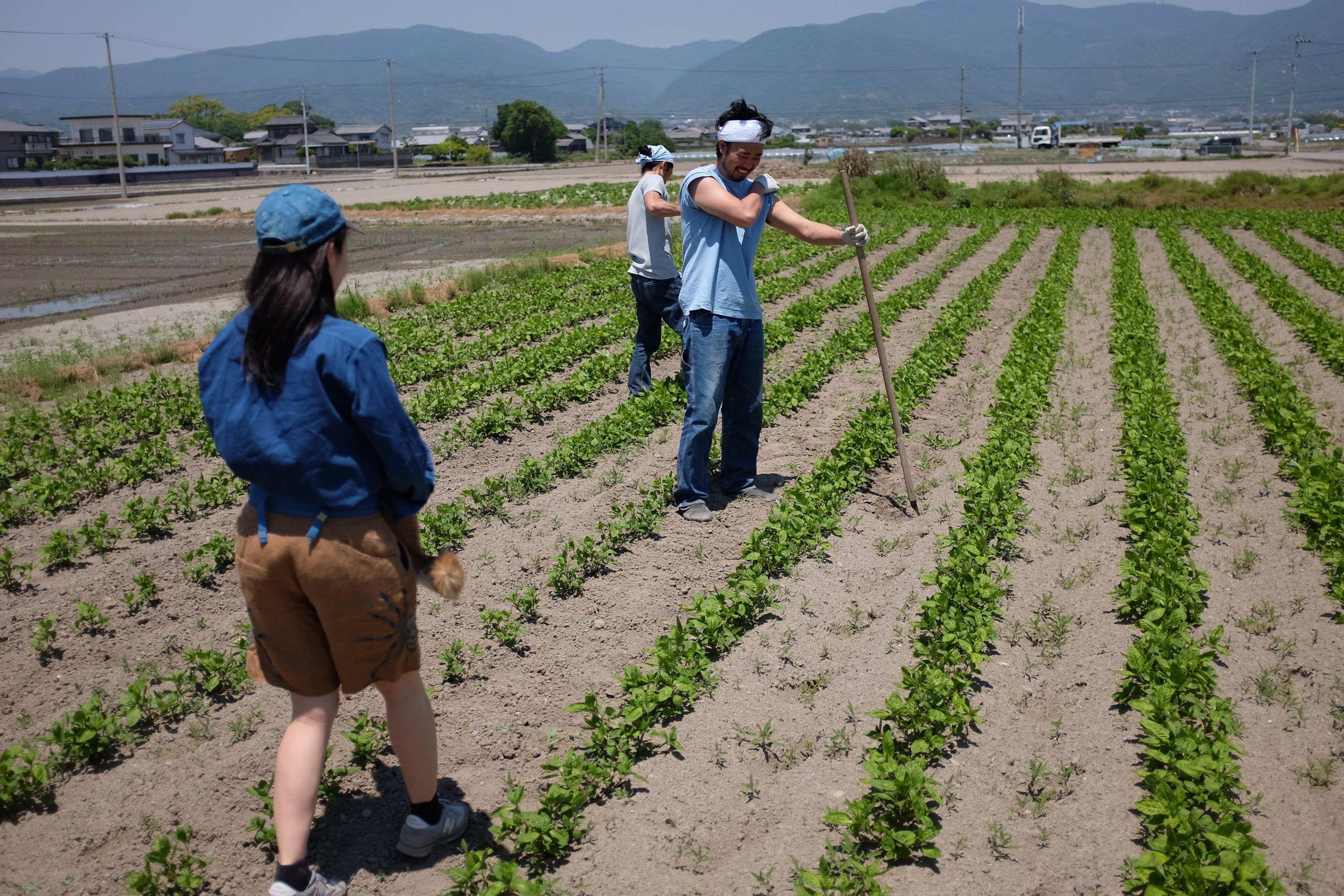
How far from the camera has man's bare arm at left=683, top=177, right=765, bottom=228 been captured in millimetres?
5113

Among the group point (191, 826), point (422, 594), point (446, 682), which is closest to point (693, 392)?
point (422, 594)

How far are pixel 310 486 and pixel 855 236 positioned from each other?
347cm

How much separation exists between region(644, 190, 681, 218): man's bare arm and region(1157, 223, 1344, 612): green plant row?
14.0 feet

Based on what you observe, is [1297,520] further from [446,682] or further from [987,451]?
[446,682]

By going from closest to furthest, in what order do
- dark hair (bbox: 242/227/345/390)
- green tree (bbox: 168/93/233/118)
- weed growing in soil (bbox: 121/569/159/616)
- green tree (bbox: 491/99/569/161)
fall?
dark hair (bbox: 242/227/345/390)
weed growing in soil (bbox: 121/569/159/616)
green tree (bbox: 491/99/569/161)
green tree (bbox: 168/93/233/118)

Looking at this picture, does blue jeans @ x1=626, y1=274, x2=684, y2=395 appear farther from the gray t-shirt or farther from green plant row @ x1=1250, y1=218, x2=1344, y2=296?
green plant row @ x1=1250, y1=218, x2=1344, y2=296

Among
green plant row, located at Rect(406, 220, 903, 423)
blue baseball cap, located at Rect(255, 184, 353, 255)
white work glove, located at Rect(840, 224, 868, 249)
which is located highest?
blue baseball cap, located at Rect(255, 184, 353, 255)

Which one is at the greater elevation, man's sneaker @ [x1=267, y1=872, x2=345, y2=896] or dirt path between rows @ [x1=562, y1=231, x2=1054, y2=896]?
man's sneaker @ [x1=267, y1=872, x2=345, y2=896]

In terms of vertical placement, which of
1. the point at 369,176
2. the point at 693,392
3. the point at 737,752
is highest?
the point at 369,176

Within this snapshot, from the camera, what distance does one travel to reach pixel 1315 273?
47.2ft

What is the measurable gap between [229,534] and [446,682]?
90.4 inches

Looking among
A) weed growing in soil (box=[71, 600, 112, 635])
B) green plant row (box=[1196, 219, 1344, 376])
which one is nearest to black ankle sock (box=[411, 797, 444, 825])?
weed growing in soil (box=[71, 600, 112, 635])

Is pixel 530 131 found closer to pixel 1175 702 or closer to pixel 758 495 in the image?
pixel 758 495

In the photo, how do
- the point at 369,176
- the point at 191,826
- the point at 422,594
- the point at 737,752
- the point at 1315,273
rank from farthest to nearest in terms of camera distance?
the point at 369,176 < the point at 1315,273 < the point at 422,594 < the point at 737,752 < the point at 191,826
